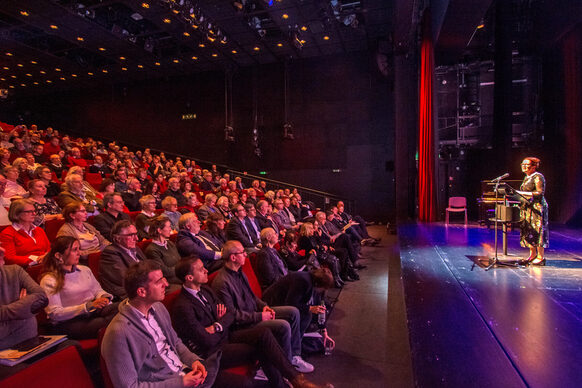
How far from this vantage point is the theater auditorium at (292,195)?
5.67 ft

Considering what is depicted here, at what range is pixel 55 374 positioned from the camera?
1191mm

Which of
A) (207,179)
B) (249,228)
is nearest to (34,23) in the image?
(207,179)

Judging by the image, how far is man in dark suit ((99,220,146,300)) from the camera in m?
2.20

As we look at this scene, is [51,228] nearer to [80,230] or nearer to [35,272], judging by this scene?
[80,230]

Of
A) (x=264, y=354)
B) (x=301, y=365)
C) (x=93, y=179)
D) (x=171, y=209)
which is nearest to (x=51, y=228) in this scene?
(x=171, y=209)

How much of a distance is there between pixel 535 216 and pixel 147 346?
3815mm

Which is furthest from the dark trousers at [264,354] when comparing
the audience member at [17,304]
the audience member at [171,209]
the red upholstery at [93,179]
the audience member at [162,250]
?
the red upholstery at [93,179]

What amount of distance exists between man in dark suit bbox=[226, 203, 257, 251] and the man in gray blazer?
2200 millimetres

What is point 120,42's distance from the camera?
8.32 m

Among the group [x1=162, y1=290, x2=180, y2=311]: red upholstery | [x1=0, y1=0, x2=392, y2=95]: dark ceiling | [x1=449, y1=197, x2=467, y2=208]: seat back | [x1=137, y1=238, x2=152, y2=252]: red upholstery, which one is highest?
[x1=0, y1=0, x2=392, y2=95]: dark ceiling

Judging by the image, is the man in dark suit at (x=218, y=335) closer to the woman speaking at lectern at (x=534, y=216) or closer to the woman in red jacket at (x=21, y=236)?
the woman in red jacket at (x=21, y=236)

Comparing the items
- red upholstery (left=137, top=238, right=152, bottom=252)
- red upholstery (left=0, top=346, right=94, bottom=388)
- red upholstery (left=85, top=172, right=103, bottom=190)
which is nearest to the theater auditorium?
red upholstery (left=0, top=346, right=94, bottom=388)

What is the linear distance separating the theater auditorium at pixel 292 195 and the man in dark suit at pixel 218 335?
0.01 metres

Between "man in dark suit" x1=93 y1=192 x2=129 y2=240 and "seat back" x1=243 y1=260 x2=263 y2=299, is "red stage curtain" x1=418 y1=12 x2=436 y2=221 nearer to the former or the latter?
"seat back" x1=243 y1=260 x2=263 y2=299
